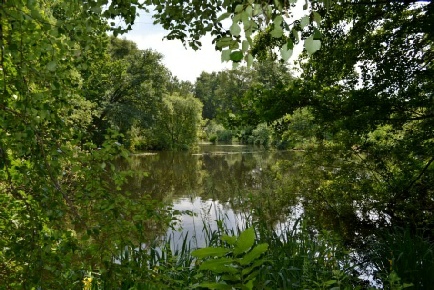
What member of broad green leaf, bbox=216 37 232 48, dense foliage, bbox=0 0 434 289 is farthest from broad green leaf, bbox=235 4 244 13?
broad green leaf, bbox=216 37 232 48

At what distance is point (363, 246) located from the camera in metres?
6.12

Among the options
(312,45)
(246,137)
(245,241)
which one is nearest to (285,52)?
(312,45)

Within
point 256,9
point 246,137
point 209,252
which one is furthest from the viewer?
point 246,137

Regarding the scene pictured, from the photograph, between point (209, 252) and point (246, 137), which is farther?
point (246, 137)

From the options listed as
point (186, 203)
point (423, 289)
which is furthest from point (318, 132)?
point (186, 203)

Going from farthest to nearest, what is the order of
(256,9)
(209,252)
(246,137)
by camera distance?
(246,137)
(256,9)
(209,252)

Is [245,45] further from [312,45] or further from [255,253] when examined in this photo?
[255,253]

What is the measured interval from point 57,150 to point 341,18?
15.0 feet

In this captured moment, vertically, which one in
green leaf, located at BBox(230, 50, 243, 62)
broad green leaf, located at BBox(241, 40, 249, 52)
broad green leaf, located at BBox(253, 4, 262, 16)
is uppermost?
broad green leaf, located at BBox(253, 4, 262, 16)

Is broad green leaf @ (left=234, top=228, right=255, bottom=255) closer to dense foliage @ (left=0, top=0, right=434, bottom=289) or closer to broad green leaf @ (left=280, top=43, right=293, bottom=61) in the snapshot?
dense foliage @ (left=0, top=0, right=434, bottom=289)

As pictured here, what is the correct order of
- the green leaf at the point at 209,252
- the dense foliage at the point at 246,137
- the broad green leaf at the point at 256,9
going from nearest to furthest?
the green leaf at the point at 209,252, the broad green leaf at the point at 256,9, the dense foliage at the point at 246,137

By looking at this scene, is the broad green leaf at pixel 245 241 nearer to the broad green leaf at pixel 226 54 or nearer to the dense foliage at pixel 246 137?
the dense foliage at pixel 246 137

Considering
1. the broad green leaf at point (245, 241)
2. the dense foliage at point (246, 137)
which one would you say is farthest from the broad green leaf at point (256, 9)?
the broad green leaf at point (245, 241)

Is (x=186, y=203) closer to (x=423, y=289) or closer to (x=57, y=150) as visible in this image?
(x=423, y=289)
